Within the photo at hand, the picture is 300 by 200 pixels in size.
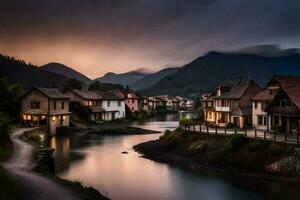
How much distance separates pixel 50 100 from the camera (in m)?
81.0

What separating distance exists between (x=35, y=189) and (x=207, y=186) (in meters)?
17.9

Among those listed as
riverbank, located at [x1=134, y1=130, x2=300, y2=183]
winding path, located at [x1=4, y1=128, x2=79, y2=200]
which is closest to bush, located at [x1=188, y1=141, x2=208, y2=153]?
riverbank, located at [x1=134, y1=130, x2=300, y2=183]

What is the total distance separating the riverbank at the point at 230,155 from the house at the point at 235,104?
12407mm

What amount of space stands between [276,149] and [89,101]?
72.5 m

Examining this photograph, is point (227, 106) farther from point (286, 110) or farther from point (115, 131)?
point (115, 131)

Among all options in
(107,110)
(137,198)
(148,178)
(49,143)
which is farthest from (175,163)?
(107,110)

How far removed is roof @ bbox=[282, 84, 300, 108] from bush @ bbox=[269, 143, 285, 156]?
896cm

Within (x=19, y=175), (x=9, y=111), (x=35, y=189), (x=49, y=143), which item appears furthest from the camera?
(x=9, y=111)

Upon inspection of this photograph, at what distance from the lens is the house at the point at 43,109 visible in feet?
264

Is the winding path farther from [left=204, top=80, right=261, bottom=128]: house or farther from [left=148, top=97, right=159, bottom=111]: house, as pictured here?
[left=148, top=97, right=159, bottom=111]: house

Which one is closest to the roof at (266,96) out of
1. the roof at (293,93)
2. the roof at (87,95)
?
the roof at (293,93)

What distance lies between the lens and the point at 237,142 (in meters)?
43.2

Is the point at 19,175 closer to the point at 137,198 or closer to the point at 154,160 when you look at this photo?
the point at 137,198

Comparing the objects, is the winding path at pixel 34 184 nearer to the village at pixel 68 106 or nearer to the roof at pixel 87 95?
the village at pixel 68 106
